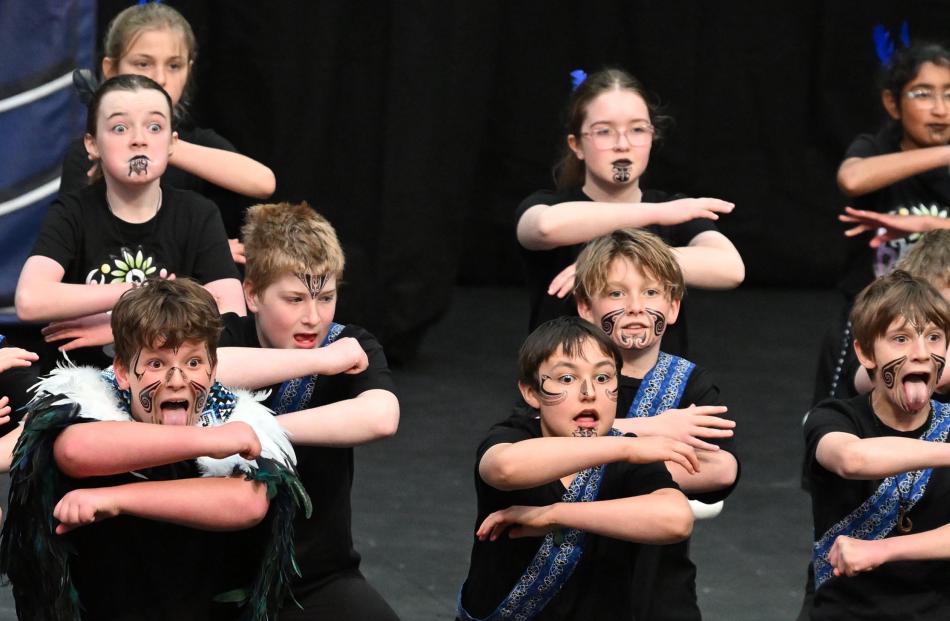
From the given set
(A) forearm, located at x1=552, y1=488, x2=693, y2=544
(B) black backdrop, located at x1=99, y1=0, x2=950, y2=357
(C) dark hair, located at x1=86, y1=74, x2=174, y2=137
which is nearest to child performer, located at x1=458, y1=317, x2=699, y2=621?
(A) forearm, located at x1=552, y1=488, x2=693, y2=544

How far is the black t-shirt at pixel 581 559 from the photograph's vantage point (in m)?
2.91

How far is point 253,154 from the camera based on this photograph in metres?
6.71

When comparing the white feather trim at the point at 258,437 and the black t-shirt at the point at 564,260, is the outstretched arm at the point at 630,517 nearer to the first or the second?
the white feather trim at the point at 258,437

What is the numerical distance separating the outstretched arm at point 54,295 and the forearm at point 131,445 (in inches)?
31.0

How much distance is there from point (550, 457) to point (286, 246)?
0.77m

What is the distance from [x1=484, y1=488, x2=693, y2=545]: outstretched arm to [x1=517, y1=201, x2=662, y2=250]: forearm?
3.25 feet

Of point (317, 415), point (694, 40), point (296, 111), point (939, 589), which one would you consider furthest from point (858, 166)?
point (694, 40)

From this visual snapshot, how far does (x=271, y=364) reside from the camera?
3.08 m

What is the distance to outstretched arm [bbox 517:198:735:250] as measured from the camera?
3.68 meters

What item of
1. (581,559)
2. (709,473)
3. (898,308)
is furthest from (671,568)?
(898,308)

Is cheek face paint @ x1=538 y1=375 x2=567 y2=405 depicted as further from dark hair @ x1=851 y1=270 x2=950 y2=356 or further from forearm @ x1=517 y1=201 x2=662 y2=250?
forearm @ x1=517 y1=201 x2=662 y2=250

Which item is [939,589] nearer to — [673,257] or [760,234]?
[673,257]

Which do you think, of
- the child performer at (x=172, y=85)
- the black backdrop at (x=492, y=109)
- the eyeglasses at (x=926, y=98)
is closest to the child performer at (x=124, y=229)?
the child performer at (x=172, y=85)

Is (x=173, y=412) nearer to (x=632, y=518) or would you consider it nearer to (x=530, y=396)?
(x=530, y=396)
